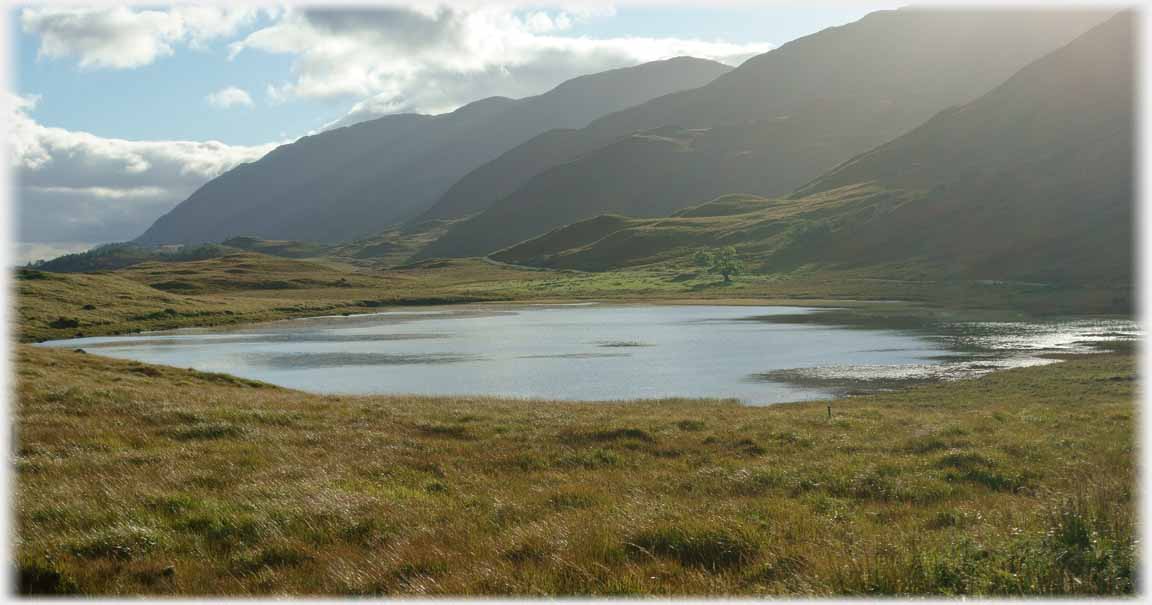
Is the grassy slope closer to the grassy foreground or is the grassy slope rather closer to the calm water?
the calm water

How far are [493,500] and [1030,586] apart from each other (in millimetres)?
9301

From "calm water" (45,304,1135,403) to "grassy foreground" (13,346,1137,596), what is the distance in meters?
23.0

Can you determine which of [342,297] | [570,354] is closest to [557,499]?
[570,354]

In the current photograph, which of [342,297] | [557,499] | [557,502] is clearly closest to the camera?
[557,502]

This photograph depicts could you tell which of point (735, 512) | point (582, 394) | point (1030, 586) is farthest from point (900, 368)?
point (1030, 586)

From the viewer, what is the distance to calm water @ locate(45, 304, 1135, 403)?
54.1 m

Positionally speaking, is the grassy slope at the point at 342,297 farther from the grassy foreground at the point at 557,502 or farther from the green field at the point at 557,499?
the grassy foreground at the point at 557,502

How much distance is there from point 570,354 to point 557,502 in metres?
57.3

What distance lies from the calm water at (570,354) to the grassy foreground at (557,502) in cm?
2298

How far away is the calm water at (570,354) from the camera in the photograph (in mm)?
54116

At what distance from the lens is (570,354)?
238 ft

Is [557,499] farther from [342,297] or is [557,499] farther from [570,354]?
[342,297]

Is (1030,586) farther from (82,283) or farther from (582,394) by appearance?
(82,283)

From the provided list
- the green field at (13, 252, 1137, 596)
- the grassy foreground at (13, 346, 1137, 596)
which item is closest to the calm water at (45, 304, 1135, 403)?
the green field at (13, 252, 1137, 596)
